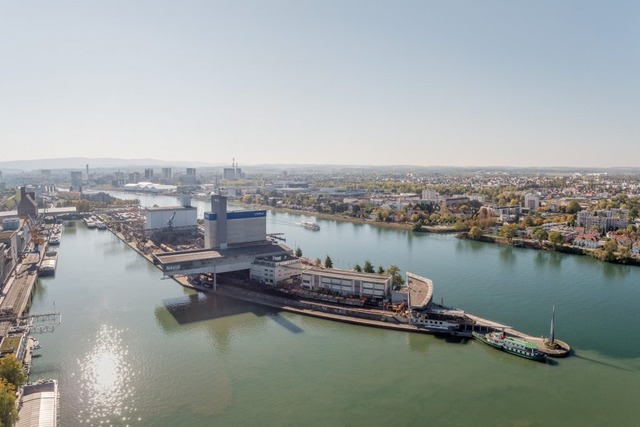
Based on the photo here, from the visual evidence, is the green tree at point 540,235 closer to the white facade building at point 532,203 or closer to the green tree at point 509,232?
the green tree at point 509,232

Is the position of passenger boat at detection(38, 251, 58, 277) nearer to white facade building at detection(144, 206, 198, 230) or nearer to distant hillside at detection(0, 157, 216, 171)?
white facade building at detection(144, 206, 198, 230)

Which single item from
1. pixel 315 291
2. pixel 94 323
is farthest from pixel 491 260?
pixel 94 323

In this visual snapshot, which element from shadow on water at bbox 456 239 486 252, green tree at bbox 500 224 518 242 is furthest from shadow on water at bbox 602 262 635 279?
shadow on water at bbox 456 239 486 252

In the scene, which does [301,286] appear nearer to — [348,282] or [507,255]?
[348,282]

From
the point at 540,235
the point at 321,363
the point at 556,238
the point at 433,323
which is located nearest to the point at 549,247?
the point at 556,238

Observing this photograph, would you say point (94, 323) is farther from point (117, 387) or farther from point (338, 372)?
point (338, 372)
